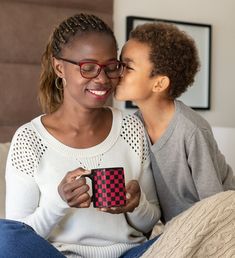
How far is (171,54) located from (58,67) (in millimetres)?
311

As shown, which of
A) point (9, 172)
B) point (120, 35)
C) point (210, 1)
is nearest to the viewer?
point (9, 172)

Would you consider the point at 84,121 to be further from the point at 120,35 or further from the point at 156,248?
the point at 120,35

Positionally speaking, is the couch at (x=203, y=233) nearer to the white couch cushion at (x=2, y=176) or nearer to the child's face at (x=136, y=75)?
the child's face at (x=136, y=75)

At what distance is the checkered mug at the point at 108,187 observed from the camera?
1.02m

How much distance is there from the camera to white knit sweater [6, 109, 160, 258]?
4.01 ft

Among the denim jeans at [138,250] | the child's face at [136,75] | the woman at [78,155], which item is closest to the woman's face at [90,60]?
the woman at [78,155]

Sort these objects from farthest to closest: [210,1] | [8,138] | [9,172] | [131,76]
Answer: [210,1] → [8,138] → [131,76] → [9,172]

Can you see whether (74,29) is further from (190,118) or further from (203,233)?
(203,233)

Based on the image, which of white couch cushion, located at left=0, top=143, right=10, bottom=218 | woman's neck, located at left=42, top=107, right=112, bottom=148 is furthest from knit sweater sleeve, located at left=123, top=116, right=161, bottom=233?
white couch cushion, located at left=0, top=143, right=10, bottom=218

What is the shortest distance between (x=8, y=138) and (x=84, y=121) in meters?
0.78

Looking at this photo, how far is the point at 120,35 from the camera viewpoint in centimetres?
231

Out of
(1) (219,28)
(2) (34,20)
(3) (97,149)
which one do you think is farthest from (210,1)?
(3) (97,149)

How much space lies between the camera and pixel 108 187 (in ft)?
3.36

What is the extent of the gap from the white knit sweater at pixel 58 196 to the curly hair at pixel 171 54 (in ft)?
0.84
